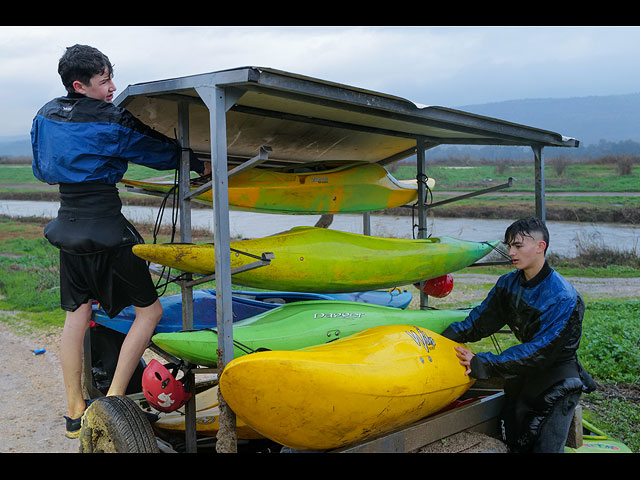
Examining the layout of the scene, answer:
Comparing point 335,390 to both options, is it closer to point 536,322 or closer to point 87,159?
point 536,322

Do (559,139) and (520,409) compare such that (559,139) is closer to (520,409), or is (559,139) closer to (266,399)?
(520,409)

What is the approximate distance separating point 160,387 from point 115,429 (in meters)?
0.30

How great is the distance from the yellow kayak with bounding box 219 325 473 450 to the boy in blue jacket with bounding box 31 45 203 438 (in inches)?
37.9

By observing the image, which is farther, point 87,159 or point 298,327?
point 298,327

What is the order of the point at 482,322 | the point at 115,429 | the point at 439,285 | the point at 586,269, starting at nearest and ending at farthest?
the point at 115,429
the point at 482,322
the point at 439,285
the point at 586,269

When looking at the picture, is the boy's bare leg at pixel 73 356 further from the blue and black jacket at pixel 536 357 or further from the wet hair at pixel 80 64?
the blue and black jacket at pixel 536 357

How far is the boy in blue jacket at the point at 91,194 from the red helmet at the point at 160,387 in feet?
1.07

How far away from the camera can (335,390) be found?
2787 millimetres

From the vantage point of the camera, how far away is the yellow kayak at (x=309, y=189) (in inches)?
161

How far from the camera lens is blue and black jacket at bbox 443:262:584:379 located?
310 cm

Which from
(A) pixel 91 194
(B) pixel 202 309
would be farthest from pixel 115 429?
(B) pixel 202 309

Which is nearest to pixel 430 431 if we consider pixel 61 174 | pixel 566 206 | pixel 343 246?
pixel 343 246

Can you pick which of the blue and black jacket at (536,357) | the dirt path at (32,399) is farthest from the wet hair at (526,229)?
the dirt path at (32,399)

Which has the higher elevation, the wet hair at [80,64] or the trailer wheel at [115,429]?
the wet hair at [80,64]
